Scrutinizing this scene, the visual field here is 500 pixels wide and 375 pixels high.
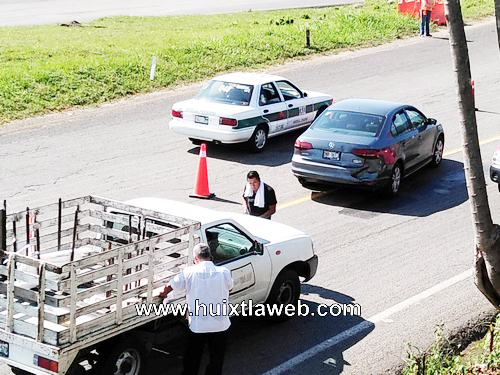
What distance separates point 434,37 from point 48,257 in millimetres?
25801

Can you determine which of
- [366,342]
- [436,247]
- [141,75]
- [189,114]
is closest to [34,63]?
[141,75]

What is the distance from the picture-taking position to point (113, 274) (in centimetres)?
961

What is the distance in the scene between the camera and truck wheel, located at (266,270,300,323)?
1156 cm

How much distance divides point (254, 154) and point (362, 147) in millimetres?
4039

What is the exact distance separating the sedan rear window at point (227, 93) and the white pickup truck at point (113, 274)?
792cm

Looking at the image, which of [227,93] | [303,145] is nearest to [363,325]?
[303,145]

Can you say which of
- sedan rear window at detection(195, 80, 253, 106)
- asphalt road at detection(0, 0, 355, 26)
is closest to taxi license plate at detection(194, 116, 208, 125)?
sedan rear window at detection(195, 80, 253, 106)

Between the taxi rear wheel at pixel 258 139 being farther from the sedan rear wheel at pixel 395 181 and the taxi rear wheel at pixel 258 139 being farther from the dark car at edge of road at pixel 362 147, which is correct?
the sedan rear wheel at pixel 395 181

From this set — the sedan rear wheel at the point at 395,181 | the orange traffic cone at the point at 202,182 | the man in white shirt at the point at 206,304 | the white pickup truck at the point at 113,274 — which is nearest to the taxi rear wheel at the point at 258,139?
the orange traffic cone at the point at 202,182

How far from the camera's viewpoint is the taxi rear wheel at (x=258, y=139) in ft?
65.6

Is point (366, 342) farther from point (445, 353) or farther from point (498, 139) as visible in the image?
point (498, 139)

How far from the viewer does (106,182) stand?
17812 mm

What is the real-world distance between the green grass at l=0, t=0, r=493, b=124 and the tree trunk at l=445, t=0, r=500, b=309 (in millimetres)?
15370

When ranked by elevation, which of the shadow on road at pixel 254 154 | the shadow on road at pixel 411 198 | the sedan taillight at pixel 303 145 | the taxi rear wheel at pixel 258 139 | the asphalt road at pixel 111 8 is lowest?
the asphalt road at pixel 111 8
